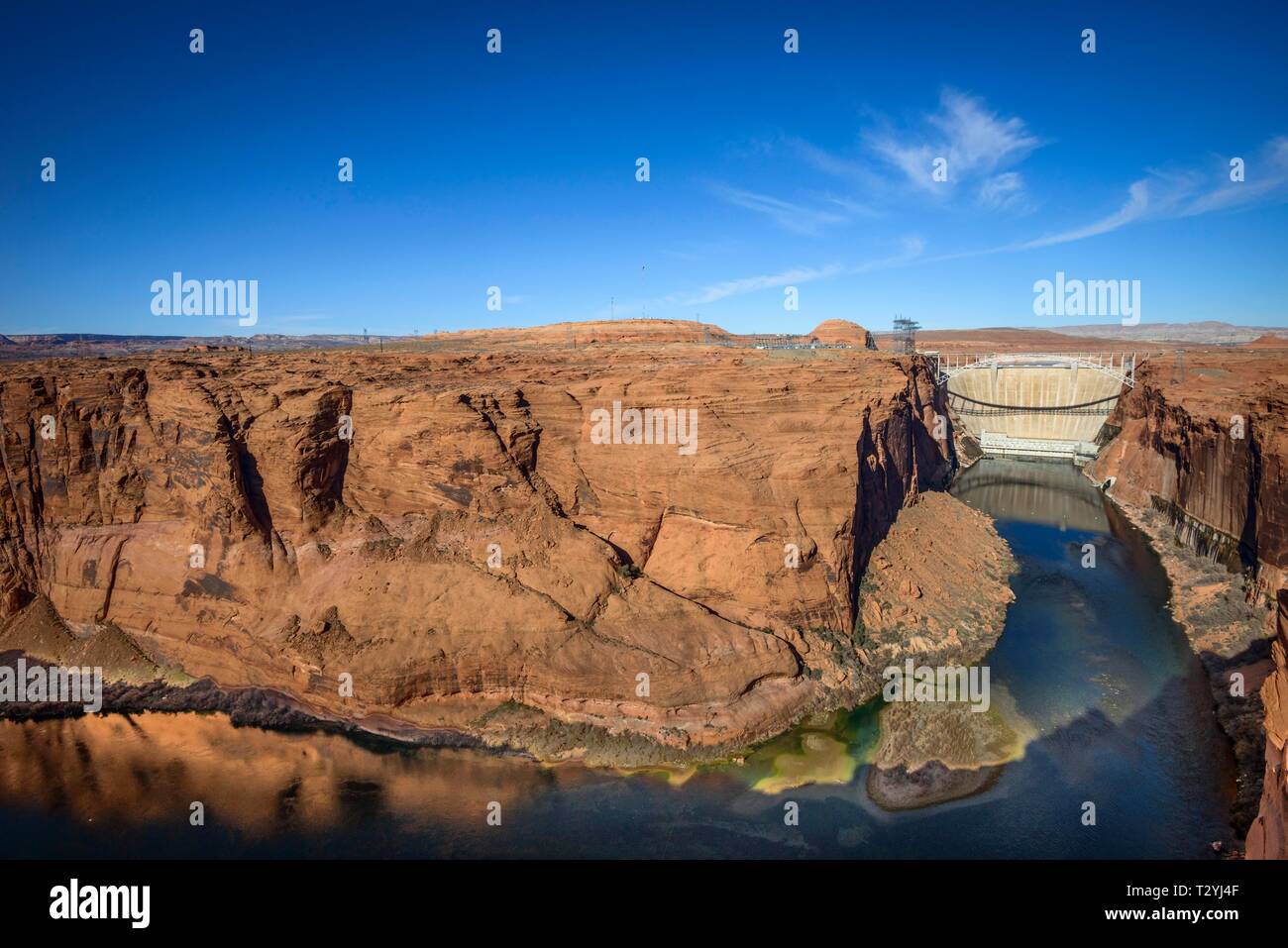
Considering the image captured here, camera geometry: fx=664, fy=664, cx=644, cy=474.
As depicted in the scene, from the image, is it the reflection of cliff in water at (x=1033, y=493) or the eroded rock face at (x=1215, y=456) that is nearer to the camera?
the eroded rock face at (x=1215, y=456)

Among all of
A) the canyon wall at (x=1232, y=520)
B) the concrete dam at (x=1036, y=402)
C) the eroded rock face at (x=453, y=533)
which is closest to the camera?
the canyon wall at (x=1232, y=520)

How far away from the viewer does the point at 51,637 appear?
2797 cm

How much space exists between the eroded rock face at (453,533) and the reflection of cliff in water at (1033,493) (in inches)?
1127

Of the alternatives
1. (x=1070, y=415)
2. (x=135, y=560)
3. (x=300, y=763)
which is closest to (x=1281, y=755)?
(x=300, y=763)

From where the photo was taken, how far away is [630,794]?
20.7 m

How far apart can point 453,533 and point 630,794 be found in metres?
12.2

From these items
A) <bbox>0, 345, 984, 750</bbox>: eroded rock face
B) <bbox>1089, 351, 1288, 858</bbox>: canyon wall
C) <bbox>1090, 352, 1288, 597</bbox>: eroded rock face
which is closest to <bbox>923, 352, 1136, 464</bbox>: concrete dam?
<bbox>1090, 352, 1288, 597</bbox>: eroded rock face

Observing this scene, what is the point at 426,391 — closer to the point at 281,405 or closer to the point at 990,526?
the point at 281,405

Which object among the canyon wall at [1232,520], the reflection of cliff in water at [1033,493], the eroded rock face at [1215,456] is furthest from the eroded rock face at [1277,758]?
the reflection of cliff in water at [1033,493]

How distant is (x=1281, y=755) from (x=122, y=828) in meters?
29.6

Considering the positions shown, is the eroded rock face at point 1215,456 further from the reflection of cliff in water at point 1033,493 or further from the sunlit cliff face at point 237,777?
the sunlit cliff face at point 237,777

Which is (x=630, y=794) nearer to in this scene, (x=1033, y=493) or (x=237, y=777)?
(x=237, y=777)

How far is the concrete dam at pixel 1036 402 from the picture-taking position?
71.8 m

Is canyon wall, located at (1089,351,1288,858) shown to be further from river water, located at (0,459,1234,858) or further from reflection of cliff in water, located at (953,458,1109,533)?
reflection of cliff in water, located at (953,458,1109,533)
